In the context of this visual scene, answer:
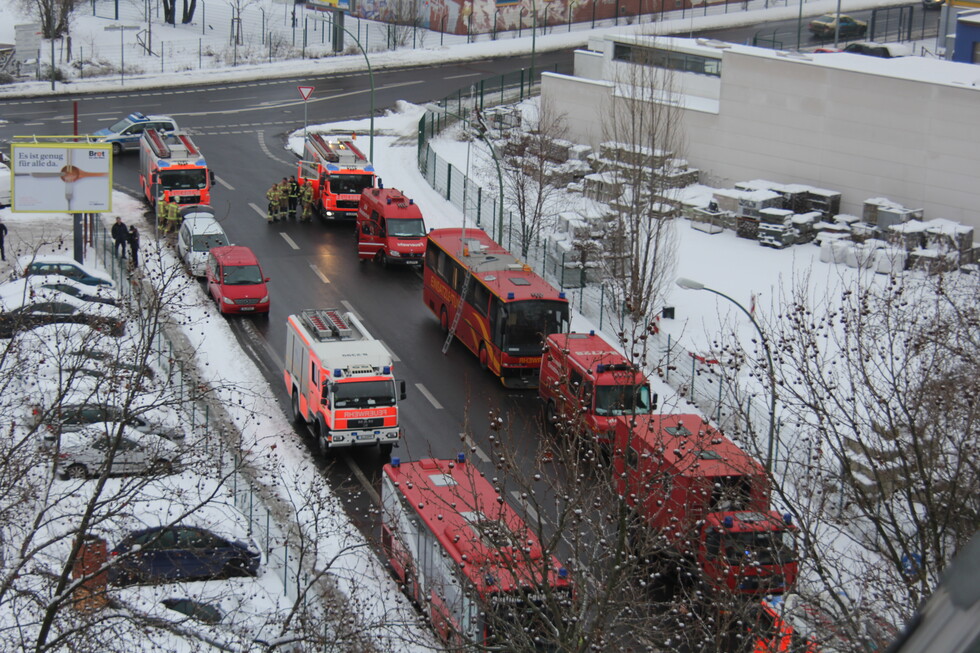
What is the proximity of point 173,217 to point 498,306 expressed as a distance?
15989 millimetres

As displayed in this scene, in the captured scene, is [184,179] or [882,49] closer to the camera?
[184,179]

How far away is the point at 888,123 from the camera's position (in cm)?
4666

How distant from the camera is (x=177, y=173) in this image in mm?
44531

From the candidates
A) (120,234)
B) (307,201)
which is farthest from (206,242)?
(307,201)

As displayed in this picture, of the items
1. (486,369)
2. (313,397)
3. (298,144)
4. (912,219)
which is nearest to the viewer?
(313,397)

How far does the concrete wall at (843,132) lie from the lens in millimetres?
45062

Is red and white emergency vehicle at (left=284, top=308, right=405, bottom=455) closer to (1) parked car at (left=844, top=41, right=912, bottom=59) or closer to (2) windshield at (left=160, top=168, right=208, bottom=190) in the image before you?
(2) windshield at (left=160, top=168, right=208, bottom=190)

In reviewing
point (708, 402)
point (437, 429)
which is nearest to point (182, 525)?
point (437, 429)

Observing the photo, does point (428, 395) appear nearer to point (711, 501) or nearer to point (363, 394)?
point (363, 394)

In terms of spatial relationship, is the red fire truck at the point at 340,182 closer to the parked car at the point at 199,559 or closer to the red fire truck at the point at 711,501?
the red fire truck at the point at 711,501

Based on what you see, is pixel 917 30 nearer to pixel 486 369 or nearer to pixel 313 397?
pixel 486 369

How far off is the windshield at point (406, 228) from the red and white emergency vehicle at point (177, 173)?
335 inches

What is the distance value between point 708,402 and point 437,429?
665 centimetres

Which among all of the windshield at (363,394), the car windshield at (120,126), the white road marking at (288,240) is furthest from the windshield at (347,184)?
the windshield at (363,394)
